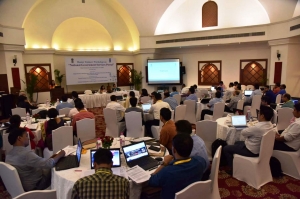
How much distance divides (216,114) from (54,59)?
10179 mm

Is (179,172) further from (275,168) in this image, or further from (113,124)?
(113,124)

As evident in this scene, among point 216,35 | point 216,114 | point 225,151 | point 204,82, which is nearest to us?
point 225,151

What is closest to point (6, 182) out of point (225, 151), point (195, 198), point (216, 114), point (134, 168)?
point (134, 168)

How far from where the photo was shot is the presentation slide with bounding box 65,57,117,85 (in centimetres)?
1238

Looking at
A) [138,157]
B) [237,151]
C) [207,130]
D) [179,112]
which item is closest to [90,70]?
[179,112]

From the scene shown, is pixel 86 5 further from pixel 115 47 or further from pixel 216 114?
pixel 216 114

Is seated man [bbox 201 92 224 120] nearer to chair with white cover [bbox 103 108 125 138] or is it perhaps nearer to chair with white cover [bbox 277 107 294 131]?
chair with white cover [bbox 277 107 294 131]

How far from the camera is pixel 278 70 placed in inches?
416

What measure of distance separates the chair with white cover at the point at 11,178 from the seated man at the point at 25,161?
0.55 ft

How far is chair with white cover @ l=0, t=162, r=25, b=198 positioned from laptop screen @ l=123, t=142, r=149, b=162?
45.7 inches

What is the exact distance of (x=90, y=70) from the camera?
1305 cm

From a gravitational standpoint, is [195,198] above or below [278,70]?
below

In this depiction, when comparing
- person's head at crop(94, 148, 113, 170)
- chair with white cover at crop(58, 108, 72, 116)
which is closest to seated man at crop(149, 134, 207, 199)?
person's head at crop(94, 148, 113, 170)

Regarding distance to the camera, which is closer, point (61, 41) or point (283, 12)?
point (283, 12)
